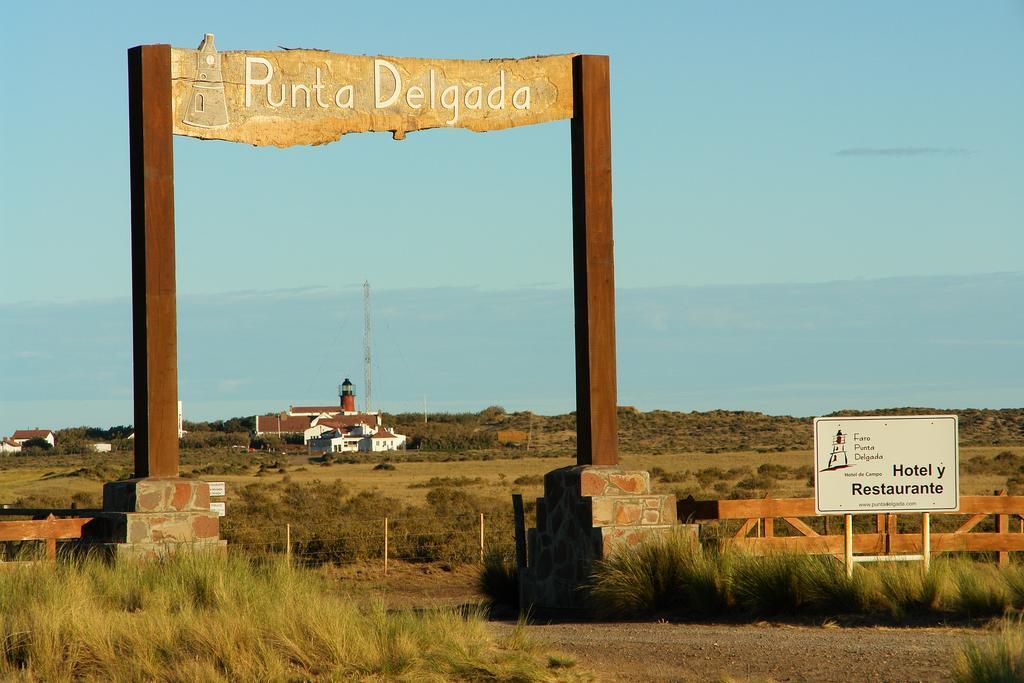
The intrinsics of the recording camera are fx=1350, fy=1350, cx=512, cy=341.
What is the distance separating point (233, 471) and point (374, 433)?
31.6 meters

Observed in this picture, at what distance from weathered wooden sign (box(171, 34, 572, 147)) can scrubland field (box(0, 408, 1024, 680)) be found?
4.38 meters

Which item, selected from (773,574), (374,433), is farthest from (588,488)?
(374,433)

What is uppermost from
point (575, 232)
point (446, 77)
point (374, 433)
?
point (446, 77)

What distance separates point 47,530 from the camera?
41.3ft

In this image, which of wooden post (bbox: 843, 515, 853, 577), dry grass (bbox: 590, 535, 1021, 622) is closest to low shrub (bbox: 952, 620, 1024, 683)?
dry grass (bbox: 590, 535, 1021, 622)

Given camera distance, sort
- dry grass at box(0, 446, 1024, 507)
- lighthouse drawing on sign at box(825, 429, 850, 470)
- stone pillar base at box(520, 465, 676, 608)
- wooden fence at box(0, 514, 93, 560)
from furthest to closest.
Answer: dry grass at box(0, 446, 1024, 507) → stone pillar base at box(520, 465, 676, 608) → lighthouse drawing on sign at box(825, 429, 850, 470) → wooden fence at box(0, 514, 93, 560)

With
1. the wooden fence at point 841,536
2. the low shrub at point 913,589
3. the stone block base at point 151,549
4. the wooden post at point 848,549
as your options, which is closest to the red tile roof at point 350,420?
the wooden fence at point 841,536

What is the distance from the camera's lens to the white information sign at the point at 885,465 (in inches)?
501

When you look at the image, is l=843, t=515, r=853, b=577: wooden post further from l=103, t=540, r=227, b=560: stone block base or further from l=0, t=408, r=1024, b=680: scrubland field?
l=103, t=540, r=227, b=560: stone block base

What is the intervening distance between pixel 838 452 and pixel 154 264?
683cm

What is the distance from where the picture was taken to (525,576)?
46.3ft

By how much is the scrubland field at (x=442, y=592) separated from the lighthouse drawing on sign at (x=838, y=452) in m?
1.19

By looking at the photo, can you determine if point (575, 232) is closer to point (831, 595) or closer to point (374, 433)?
point (831, 595)

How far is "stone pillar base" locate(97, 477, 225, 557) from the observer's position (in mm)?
12672
